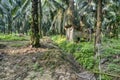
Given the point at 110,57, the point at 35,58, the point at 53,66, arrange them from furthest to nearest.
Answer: the point at 110,57, the point at 35,58, the point at 53,66

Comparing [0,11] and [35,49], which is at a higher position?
[0,11]

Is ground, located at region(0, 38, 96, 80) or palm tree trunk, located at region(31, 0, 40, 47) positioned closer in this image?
ground, located at region(0, 38, 96, 80)

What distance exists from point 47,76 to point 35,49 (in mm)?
4122

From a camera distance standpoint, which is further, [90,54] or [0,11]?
[0,11]

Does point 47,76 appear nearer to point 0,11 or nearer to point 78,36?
point 78,36

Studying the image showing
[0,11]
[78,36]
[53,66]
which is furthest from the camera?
[0,11]

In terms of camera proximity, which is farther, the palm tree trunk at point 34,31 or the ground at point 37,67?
the palm tree trunk at point 34,31

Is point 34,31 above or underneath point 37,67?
above

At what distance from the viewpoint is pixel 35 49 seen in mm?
16141

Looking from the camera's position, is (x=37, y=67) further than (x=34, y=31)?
No

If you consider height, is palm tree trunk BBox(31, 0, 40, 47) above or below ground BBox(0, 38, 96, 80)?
above

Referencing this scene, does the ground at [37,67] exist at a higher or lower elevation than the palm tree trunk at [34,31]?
lower

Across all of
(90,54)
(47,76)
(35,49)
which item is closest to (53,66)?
(47,76)

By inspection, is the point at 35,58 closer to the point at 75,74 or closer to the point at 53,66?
the point at 53,66
